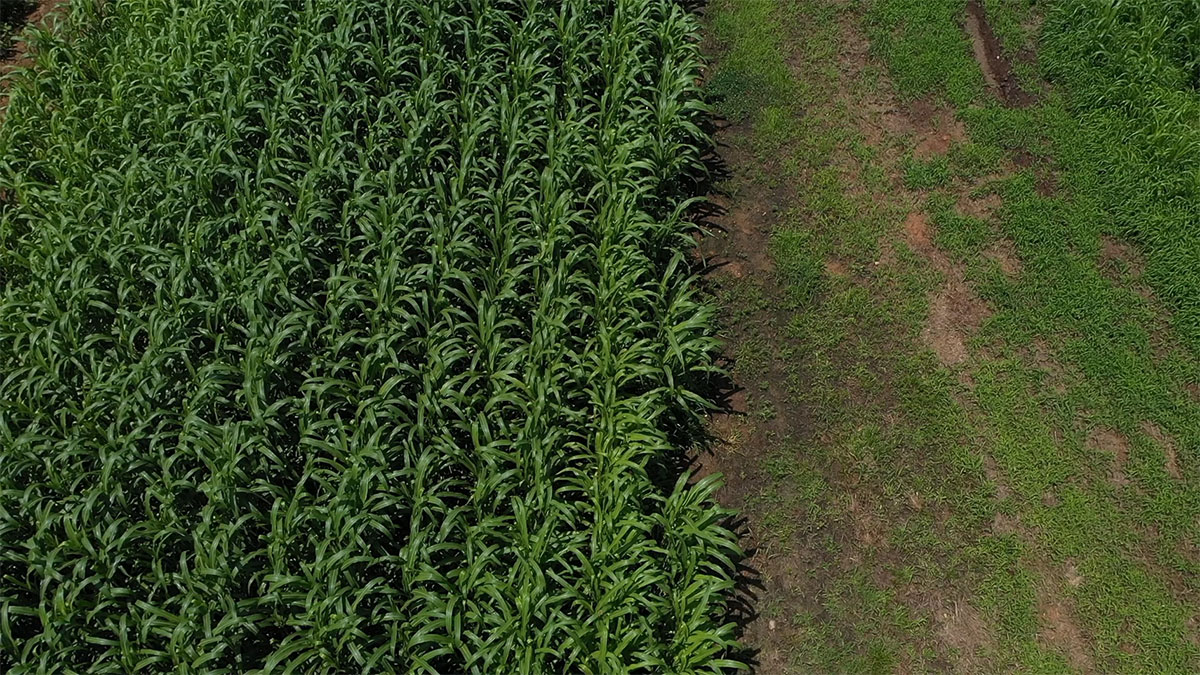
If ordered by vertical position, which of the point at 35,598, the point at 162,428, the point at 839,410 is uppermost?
the point at 839,410

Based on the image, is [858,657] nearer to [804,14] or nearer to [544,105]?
[544,105]

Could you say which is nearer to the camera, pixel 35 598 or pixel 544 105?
pixel 35 598

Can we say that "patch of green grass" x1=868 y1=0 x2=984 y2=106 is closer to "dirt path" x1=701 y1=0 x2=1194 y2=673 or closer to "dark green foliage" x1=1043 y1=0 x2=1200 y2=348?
"dirt path" x1=701 y1=0 x2=1194 y2=673

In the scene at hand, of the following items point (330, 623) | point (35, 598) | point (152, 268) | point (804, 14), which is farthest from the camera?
point (804, 14)

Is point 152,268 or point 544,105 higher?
point 544,105

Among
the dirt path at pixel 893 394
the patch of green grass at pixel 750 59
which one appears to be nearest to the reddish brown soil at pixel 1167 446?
the dirt path at pixel 893 394

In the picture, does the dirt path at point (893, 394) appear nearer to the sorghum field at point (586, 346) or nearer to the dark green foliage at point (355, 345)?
the sorghum field at point (586, 346)

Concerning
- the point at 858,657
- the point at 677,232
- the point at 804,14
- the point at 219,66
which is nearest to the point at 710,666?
the point at 858,657
